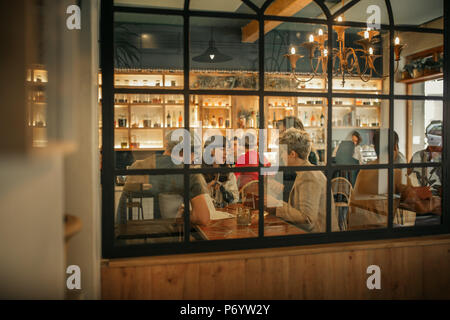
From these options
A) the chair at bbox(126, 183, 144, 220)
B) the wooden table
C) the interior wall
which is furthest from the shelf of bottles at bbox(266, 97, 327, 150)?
the interior wall

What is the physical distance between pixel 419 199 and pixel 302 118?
1.02 meters

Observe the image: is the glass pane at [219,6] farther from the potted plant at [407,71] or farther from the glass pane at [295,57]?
the potted plant at [407,71]

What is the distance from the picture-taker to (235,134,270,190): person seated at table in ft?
7.43

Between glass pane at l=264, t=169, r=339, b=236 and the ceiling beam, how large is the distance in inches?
26.9

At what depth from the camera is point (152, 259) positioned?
2.10 m

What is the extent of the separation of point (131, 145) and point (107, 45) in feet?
1.86

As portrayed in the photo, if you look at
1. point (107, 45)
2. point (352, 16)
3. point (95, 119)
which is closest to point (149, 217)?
point (95, 119)

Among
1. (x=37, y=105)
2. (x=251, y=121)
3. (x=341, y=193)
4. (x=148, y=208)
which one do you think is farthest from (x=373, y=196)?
(x=37, y=105)

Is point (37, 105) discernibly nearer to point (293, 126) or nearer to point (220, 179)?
point (220, 179)

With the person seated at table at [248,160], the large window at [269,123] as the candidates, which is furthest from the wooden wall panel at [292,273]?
the person seated at table at [248,160]

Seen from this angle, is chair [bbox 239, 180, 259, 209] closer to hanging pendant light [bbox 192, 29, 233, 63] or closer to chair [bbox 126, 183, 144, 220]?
chair [bbox 126, 183, 144, 220]

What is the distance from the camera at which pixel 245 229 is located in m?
2.31

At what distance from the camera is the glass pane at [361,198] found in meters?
2.43

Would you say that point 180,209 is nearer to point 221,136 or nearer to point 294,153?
point 221,136
